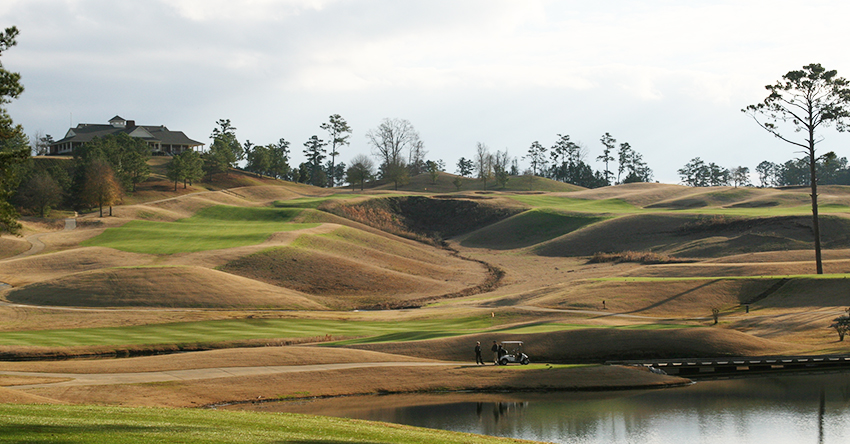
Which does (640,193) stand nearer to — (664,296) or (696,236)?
(696,236)

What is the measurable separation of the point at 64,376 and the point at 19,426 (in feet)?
53.3

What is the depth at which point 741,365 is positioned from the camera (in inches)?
1332

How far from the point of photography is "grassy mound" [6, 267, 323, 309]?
49.9m

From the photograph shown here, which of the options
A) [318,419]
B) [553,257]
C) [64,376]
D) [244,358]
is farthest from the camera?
[553,257]

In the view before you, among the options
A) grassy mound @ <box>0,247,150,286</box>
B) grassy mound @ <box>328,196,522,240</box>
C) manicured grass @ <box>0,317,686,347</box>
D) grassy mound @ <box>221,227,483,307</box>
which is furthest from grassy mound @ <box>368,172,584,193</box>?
manicured grass @ <box>0,317,686,347</box>

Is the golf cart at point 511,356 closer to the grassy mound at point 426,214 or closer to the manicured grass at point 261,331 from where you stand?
the manicured grass at point 261,331

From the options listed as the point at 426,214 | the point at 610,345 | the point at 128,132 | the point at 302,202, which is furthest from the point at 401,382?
the point at 128,132

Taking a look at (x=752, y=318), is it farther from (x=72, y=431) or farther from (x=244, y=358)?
(x=72, y=431)

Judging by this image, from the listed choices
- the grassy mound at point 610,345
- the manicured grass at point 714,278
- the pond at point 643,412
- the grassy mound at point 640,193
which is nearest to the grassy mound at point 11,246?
the grassy mound at point 610,345

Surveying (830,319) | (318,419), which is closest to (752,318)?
(830,319)

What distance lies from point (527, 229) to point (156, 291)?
5241 cm

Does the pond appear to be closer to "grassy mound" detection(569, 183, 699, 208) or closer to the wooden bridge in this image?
the wooden bridge

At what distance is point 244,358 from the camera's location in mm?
32750

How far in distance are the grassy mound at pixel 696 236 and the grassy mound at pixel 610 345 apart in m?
31.2
